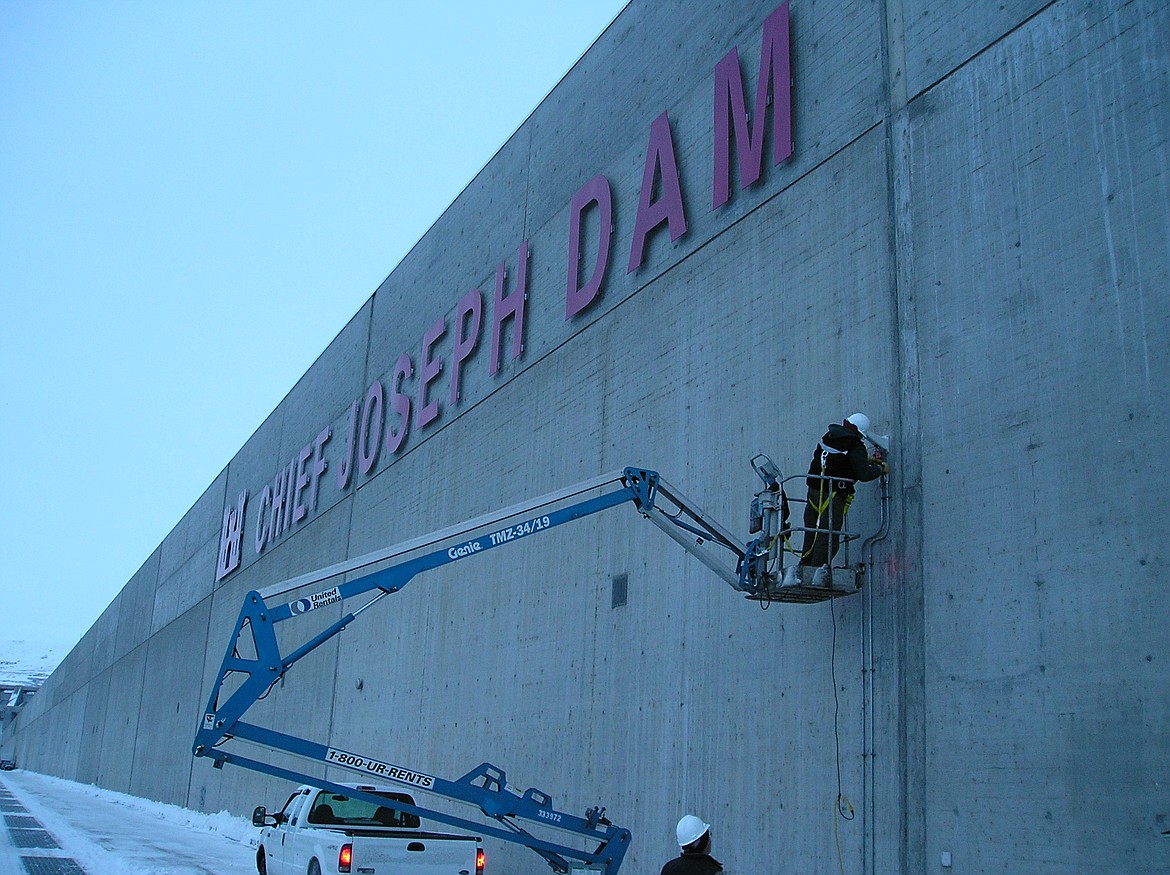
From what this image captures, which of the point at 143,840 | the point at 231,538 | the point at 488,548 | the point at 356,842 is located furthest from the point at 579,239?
A: the point at 231,538

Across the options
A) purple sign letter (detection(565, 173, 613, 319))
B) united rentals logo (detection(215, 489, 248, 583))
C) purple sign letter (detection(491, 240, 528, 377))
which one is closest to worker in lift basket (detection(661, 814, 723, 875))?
purple sign letter (detection(565, 173, 613, 319))

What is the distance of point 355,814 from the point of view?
12750 mm

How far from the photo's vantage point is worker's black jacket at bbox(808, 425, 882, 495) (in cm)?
864

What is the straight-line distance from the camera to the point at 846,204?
10266 mm

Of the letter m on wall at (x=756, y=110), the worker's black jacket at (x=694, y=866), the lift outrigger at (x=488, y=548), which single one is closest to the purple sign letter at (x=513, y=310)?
the letter m on wall at (x=756, y=110)

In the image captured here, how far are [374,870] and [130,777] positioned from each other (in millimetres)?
44264

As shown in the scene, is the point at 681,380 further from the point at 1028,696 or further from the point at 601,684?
the point at 1028,696

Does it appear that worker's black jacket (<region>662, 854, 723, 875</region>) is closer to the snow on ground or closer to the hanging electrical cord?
the hanging electrical cord

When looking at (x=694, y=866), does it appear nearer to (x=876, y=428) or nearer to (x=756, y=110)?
(x=876, y=428)

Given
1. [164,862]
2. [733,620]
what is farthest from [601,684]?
[164,862]

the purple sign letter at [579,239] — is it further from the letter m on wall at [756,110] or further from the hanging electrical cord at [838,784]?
the hanging electrical cord at [838,784]

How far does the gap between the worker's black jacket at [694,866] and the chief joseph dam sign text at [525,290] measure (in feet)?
25.3

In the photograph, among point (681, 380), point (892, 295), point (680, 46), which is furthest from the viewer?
point (680, 46)

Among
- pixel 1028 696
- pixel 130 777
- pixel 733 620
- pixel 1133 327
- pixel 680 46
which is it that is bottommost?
pixel 130 777
